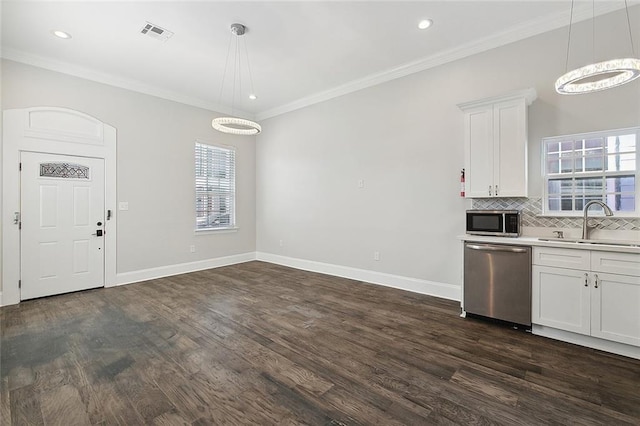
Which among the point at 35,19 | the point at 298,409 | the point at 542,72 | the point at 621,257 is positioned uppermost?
the point at 35,19

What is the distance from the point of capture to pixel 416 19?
128 inches

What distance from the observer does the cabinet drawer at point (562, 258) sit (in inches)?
105

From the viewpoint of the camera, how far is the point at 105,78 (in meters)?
4.59

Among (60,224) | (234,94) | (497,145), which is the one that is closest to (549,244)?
(497,145)

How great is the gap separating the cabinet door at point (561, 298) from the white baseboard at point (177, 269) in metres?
5.39

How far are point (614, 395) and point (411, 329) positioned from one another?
1498 mm

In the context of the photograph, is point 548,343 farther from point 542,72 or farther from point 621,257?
point 542,72

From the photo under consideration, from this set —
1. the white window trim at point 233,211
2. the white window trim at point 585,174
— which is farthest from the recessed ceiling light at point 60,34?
the white window trim at point 585,174

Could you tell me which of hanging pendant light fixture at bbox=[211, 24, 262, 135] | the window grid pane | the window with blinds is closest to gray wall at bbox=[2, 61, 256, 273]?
the window with blinds

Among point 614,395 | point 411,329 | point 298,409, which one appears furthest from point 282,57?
point 614,395

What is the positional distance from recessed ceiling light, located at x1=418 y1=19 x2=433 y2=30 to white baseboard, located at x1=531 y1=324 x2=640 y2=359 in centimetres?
353

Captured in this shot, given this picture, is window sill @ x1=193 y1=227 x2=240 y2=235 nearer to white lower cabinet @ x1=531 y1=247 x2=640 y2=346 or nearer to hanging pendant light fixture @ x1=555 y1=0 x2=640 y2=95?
white lower cabinet @ x1=531 y1=247 x2=640 y2=346

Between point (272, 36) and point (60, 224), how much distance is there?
162 inches

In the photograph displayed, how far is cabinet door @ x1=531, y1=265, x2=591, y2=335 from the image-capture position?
266 cm
